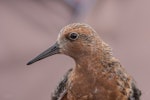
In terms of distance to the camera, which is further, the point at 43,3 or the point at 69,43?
the point at 43,3

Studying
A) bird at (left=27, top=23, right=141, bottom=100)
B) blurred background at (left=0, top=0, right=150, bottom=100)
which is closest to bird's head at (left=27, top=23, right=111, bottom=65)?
bird at (left=27, top=23, right=141, bottom=100)

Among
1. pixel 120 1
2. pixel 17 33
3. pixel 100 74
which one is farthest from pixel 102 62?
pixel 120 1

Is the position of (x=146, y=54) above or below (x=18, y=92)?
above

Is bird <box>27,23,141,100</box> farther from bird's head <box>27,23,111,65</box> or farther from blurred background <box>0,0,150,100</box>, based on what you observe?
blurred background <box>0,0,150,100</box>

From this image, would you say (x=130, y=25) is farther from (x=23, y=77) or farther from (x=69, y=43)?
(x=69, y=43)

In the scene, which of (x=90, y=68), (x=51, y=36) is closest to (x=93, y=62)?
(x=90, y=68)

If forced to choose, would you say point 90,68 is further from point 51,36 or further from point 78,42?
point 51,36

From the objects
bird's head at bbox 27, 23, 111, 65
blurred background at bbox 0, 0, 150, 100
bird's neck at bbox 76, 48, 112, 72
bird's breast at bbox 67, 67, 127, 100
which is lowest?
bird's breast at bbox 67, 67, 127, 100
